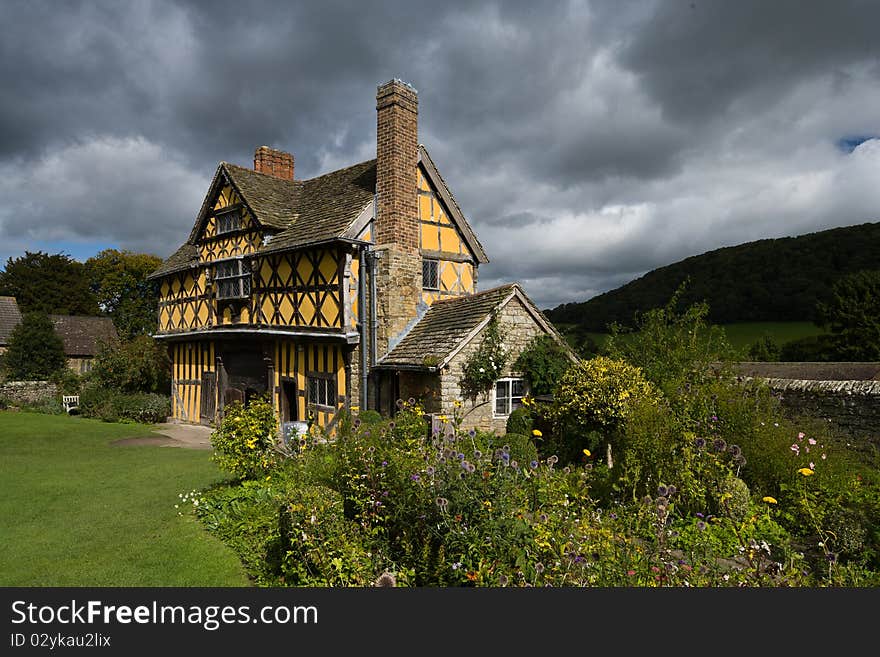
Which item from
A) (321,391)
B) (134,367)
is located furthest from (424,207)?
(134,367)

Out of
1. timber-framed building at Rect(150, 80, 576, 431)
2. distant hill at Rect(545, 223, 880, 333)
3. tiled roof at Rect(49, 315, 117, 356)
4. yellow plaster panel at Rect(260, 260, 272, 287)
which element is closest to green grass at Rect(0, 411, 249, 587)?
timber-framed building at Rect(150, 80, 576, 431)

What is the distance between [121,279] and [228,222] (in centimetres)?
3858

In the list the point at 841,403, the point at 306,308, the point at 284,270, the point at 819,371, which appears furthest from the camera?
the point at 819,371

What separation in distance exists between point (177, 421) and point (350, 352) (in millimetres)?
12295

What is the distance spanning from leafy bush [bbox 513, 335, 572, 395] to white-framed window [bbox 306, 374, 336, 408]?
17.7 ft

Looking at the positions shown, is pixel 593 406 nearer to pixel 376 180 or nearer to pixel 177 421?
pixel 376 180

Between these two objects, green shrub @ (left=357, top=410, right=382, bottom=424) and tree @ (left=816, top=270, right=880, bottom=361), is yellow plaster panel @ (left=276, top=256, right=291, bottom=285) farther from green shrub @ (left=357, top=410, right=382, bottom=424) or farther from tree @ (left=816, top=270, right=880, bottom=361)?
tree @ (left=816, top=270, right=880, bottom=361)

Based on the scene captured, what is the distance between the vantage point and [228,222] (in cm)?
1866

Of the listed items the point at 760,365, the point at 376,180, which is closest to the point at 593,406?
Result: the point at 376,180

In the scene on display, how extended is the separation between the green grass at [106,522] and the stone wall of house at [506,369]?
5.41 m

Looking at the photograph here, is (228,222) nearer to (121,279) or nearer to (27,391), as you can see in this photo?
(27,391)

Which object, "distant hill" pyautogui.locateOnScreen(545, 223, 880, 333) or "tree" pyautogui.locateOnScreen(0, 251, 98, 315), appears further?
"tree" pyautogui.locateOnScreen(0, 251, 98, 315)

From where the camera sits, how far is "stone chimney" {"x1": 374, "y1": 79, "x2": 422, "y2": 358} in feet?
47.4

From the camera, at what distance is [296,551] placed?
5262 millimetres
